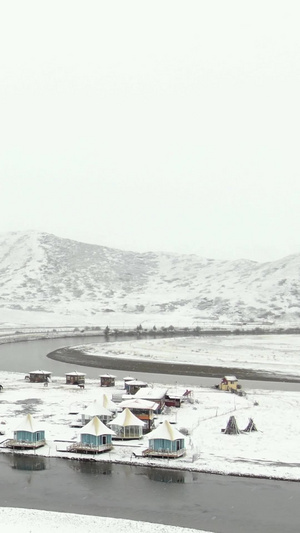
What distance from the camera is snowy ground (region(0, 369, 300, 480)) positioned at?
33656mm

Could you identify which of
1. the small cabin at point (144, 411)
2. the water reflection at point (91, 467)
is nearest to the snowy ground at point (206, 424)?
the water reflection at point (91, 467)

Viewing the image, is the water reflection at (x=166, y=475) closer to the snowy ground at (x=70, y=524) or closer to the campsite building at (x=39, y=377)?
the snowy ground at (x=70, y=524)

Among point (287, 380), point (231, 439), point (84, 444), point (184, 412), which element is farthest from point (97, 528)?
point (287, 380)

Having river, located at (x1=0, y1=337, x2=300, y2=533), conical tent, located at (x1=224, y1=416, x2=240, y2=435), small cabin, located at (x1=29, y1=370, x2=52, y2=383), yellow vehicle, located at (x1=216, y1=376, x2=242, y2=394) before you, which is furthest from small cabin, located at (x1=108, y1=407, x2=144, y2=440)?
small cabin, located at (x1=29, y1=370, x2=52, y2=383)

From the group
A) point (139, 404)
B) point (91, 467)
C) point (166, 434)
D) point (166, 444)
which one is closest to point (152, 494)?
point (91, 467)

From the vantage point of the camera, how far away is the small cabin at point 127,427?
3916 cm

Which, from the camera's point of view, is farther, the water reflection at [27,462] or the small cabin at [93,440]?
the small cabin at [93,440]

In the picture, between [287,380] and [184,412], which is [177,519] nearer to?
[184,412]

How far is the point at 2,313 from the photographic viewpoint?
7539 inches

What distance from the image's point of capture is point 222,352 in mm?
101562

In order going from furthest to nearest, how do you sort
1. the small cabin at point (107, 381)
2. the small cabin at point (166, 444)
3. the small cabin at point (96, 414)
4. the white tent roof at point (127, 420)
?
the small cabin at point (107, 381) → the small cabin at point (96, 414) → the white tent roof at point (127, 420) → the small cabin at point (166, 444)

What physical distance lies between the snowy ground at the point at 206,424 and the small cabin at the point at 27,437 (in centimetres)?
61

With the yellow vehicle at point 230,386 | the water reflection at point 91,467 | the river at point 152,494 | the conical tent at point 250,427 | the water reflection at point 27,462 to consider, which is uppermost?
the yellow vehicle at point 230,386

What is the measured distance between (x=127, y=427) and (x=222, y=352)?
64.0 metres
